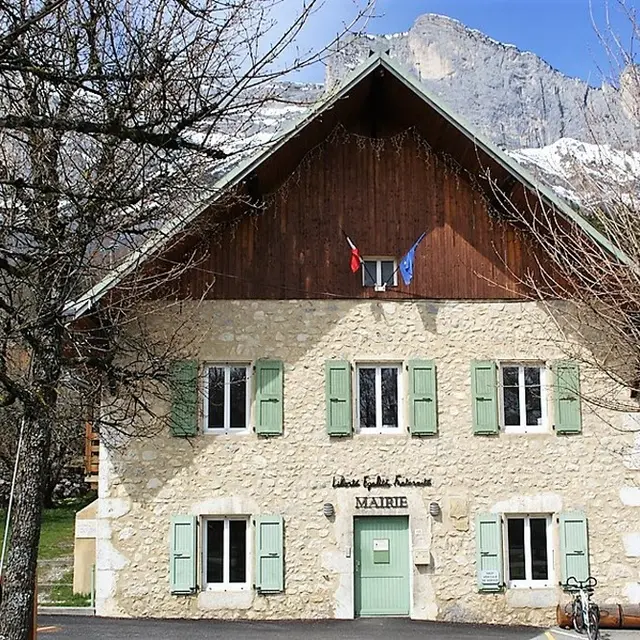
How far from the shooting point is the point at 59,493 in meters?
29.8

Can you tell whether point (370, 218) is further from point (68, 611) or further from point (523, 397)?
point (68, 611)

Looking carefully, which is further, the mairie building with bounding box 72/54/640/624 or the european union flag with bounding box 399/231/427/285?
the european union flag with bounding box 399/231/427/285

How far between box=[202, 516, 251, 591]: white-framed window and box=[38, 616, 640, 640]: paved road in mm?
600

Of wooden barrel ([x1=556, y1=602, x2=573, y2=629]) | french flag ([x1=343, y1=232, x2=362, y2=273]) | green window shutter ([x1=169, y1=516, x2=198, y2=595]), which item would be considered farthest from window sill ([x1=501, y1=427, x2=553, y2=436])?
green window shutter ([x1=169, y1=516, x2=198, y2=595])

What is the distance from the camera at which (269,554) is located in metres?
13.4

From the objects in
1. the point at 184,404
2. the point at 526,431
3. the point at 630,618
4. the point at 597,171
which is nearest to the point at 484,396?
the point at 526,431

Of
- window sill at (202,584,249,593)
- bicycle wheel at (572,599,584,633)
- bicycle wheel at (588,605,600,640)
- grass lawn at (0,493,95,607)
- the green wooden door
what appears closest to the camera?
bicycle wheel at (588,605,600,640)

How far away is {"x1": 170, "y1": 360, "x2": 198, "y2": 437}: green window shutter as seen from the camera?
13.6 meters

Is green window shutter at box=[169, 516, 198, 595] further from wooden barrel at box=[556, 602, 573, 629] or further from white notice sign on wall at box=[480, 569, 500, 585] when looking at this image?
wooden barrel at box=[556, 602, 573, 629]

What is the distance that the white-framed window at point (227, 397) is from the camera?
13859mm

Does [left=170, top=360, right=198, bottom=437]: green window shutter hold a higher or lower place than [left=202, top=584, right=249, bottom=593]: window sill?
higher

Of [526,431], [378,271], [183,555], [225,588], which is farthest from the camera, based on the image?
[378,271]

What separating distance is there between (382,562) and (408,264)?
4.05m

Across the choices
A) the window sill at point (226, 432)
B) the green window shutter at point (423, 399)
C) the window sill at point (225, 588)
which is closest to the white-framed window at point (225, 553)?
the window sill at point (225, 588)
